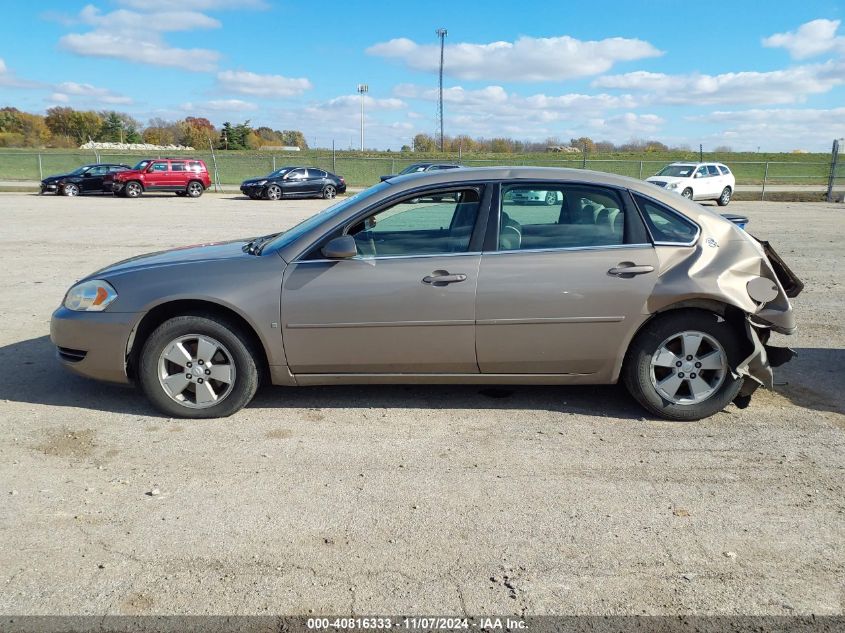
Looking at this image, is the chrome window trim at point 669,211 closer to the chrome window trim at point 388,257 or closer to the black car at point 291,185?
the chrome window trim at point 388,257

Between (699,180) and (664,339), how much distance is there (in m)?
24.6

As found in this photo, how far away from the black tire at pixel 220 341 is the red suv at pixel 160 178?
27.8 metres

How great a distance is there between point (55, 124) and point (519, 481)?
107805mm

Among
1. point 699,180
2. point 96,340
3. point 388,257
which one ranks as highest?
point 699,180

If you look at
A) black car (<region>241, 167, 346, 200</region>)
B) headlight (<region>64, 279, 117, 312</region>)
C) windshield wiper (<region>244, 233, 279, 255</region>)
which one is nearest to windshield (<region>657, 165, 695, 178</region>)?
black car (<region>241, 167, 346, 200</region>)

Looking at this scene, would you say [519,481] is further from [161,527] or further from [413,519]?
[161,527]

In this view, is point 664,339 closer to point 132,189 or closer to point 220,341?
point 220,341

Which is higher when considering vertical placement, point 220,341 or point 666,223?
point 666,223

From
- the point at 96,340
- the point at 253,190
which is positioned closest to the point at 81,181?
the point at 253,190

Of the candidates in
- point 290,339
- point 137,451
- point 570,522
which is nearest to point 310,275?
point 290,339

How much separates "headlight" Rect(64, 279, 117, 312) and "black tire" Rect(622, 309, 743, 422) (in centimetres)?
343

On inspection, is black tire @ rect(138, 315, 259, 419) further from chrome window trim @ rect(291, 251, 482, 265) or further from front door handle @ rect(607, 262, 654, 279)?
front door handle @ rect(607, 262, 654, 279)

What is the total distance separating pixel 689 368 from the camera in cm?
457

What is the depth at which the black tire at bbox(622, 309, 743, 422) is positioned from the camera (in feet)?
14.8
